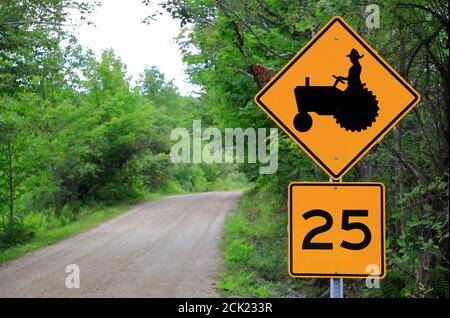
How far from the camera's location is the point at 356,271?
3.51 metres

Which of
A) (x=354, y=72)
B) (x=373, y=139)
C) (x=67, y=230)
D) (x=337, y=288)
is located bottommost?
(x=67, y=230)

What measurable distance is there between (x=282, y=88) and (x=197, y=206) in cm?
2174

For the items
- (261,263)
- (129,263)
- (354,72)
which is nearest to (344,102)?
Result: (354,72)

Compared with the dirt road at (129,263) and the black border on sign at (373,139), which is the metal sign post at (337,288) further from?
the dirt road at (129,263)

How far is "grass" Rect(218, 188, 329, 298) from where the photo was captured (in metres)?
9.28

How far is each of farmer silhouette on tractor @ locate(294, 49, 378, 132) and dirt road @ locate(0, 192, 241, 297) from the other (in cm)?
579

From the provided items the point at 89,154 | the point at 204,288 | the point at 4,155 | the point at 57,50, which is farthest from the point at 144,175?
the point at 204,288

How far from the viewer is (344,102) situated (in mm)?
3770

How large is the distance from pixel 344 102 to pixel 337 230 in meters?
0.95

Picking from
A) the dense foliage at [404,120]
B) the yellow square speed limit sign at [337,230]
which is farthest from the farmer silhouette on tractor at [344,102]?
the dense foliage at [404,120]

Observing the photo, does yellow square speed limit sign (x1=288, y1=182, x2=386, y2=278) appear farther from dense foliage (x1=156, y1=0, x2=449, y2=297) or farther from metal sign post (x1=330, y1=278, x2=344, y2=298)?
dense foliage (x1=156, y1=0, x2=449, y2=297)

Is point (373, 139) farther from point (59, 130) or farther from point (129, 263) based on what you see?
point (59, 130)
